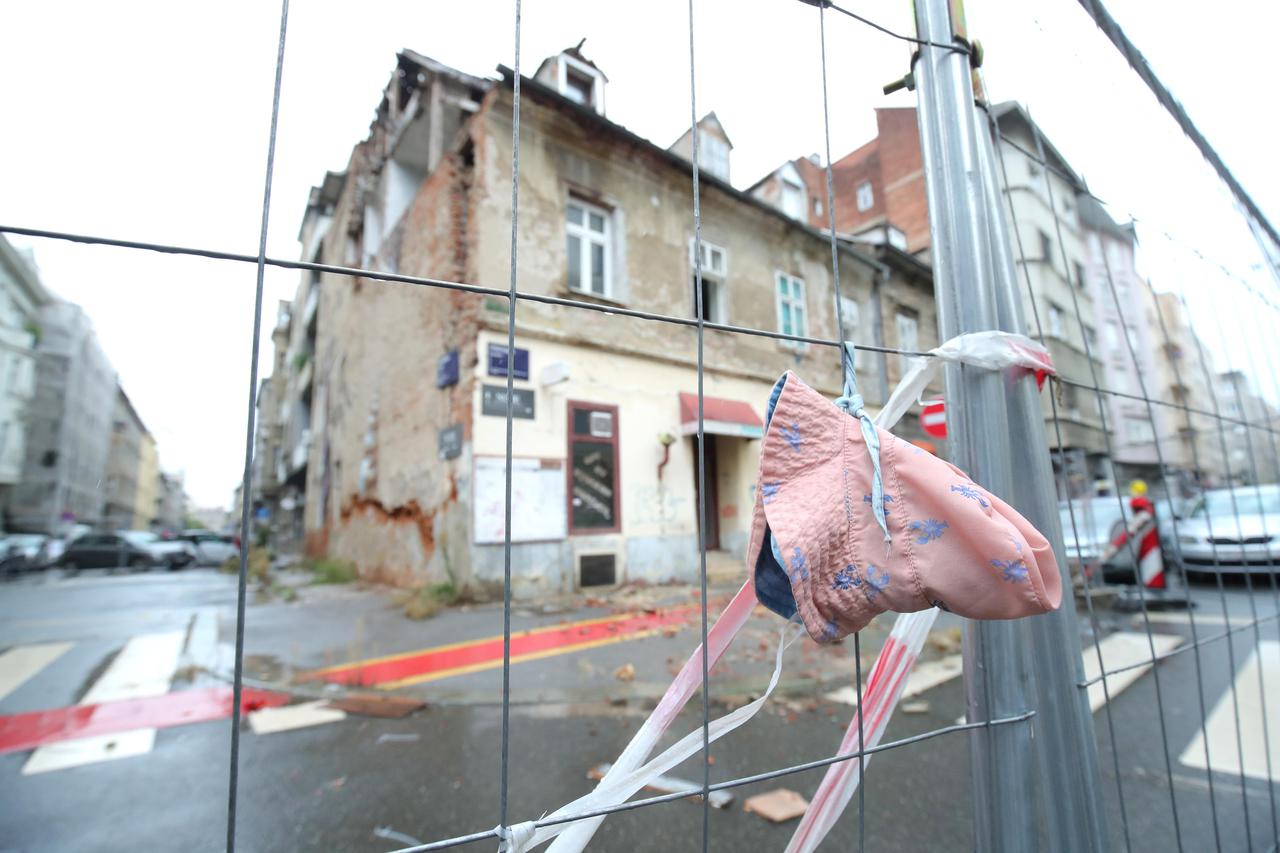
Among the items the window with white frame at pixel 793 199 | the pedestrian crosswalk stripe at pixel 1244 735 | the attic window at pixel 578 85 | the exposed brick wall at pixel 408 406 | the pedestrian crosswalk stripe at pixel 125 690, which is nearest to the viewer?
the pedestrian crosswalk stripe at pixel 1244 735

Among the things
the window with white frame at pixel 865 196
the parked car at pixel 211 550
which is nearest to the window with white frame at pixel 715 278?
the window with white frame at pixel 865 196

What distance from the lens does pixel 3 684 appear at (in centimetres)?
380

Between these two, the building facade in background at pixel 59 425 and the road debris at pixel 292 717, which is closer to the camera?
the road debris at pixel 292 717

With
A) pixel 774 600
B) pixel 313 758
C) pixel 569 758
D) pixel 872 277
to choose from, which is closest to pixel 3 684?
pixel 313 758

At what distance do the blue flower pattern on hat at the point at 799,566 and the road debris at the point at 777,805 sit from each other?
5.52 feet

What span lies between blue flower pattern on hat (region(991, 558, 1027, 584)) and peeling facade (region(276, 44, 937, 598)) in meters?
5.79

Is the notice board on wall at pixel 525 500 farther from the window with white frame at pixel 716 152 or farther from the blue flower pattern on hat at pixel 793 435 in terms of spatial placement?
the window with white frame at pixel 716 152

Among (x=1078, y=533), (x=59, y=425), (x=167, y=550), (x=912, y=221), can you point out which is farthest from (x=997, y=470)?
(x=59, y=425)

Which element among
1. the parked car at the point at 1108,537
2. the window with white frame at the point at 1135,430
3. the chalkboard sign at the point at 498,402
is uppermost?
the window with white frame at the point at 1135,430

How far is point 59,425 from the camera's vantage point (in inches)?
990

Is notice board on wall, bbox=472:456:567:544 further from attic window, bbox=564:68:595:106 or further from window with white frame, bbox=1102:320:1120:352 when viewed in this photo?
window with white frame, bbox=1102:320:1120:352

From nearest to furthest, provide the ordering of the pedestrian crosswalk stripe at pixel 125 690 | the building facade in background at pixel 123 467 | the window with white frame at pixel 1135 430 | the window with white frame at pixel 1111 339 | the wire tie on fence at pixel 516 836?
1. the wire tie on fence at pixel 516 836
2. the pedestrian crosswalk stripe at pixel 125 690
3. the window with white frame at pixel 1135 430
4. the window with white frame at pixel 1111 339
5. the building facade in background at pixel 123 467

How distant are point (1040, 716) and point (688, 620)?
15.2 ft

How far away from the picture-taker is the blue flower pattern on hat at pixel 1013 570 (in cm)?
73
